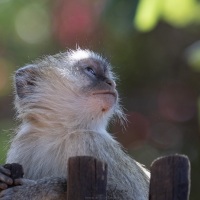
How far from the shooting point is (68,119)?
776 cm

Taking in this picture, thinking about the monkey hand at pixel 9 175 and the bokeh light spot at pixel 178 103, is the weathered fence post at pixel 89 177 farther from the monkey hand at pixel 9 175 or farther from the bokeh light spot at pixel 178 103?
the bokeh light spot at pixel 178 103

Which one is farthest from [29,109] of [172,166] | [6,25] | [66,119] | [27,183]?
[6,25]

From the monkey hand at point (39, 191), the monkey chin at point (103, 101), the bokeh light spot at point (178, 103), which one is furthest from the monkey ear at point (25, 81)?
the bokeh light spot at point (178, 103)

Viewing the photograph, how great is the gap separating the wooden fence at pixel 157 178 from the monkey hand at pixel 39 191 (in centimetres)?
71

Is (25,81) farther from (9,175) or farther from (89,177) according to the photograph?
(89,177)

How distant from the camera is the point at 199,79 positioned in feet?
46.0

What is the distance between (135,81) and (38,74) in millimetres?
6295

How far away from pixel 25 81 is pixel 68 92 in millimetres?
364

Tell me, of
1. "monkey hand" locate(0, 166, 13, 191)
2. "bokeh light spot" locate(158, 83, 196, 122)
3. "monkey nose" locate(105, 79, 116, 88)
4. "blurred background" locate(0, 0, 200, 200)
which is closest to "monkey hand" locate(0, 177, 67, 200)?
"monkey hand" locate(0, 166, 13, 191)

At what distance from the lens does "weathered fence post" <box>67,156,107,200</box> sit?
552 centimetres

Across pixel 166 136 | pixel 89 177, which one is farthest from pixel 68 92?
pixel 166 136

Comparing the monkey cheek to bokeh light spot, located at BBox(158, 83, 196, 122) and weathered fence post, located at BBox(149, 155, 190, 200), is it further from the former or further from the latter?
bokeh light spot, located at BBox(158, 83, 196, 122)

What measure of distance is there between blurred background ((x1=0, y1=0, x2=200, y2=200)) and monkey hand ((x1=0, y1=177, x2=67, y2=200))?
6325 mm

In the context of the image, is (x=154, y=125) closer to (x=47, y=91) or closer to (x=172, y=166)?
(x=47, y=91)
